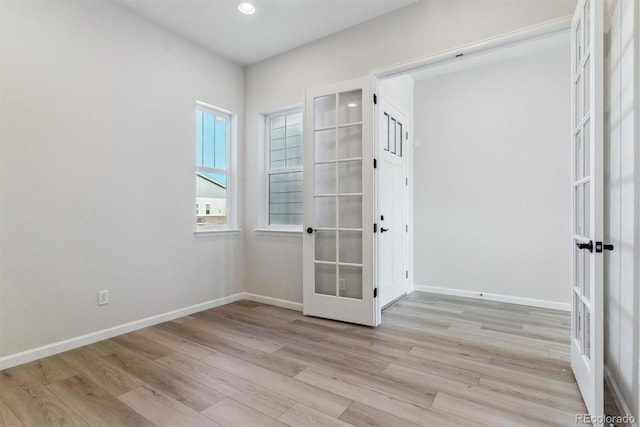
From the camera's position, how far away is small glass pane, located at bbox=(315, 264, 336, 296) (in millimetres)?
3350

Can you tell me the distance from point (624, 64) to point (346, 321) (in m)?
A: 2.76

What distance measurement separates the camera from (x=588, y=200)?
5.98 feet

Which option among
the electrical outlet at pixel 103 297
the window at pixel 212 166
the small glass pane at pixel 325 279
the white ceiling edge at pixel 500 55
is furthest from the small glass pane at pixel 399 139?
the electrical outlet at pixel 103 297

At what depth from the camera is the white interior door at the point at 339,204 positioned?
3.09 metres

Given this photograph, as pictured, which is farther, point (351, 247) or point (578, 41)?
point (351, 247)

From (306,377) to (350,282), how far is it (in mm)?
1274

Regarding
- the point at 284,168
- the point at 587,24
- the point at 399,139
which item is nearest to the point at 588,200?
the point at 587,24

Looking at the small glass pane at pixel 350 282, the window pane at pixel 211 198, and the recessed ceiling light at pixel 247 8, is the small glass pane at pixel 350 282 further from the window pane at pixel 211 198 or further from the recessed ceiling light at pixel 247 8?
the recessed ceiling light at pixel 247 8

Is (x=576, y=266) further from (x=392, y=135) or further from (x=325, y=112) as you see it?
(x=325, y=112)

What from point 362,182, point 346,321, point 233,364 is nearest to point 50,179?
point 233,364

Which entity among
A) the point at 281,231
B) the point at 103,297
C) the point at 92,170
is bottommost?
the point at 103,297

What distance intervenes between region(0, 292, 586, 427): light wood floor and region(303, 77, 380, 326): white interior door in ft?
0.95

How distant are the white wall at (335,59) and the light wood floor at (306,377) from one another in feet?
3.00

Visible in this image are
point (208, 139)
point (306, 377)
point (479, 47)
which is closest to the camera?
point (306, 377)
